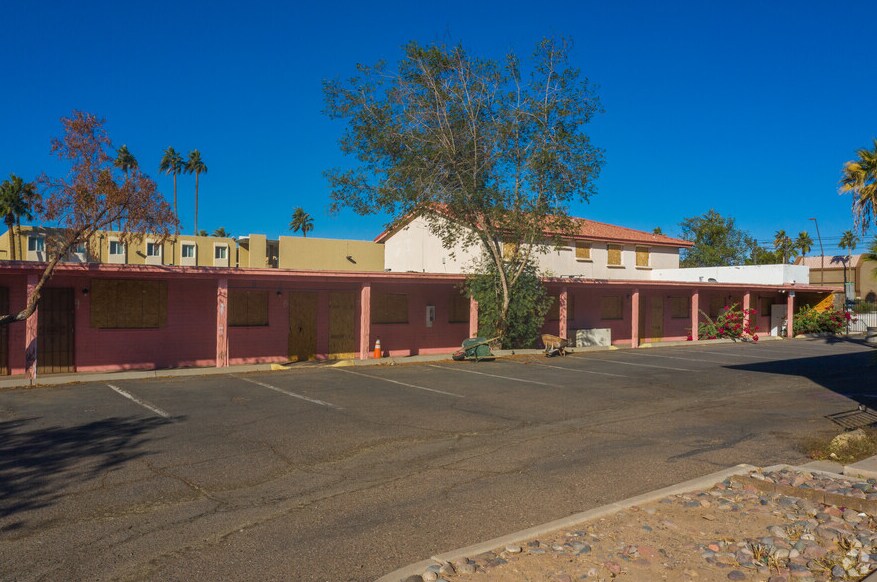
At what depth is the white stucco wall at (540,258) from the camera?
28.3m

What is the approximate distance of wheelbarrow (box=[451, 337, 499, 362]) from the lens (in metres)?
20.1

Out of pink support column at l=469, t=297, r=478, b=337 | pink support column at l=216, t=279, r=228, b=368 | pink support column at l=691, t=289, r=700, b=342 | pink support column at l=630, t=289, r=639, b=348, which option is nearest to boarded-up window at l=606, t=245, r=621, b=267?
pink support column at l=691, t=289, r=700, b=342

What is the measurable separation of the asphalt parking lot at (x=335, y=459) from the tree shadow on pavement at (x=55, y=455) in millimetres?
33

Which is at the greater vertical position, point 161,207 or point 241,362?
point 161,207

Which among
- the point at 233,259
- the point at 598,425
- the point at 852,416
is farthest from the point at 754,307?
the point at 233,259

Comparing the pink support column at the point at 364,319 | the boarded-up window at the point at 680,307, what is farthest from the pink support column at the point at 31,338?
the boarded-up window at the point at 680,307

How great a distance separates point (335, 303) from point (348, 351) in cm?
169

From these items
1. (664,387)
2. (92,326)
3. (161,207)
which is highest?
(161,207)

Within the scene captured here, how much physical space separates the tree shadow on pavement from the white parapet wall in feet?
94.6

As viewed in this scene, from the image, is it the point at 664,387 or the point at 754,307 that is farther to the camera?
the point at 754,307

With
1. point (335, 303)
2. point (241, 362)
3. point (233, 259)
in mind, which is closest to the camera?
point (241, 362)

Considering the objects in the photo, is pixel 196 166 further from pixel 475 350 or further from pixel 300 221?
pixel 475 350

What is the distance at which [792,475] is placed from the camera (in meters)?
7.03

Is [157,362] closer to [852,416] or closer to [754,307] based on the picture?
[852,416]
